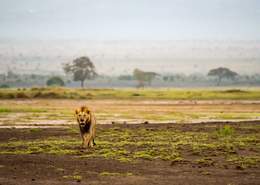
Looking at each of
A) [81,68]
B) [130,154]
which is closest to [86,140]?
[130,154]

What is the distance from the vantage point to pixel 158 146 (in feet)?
80.9

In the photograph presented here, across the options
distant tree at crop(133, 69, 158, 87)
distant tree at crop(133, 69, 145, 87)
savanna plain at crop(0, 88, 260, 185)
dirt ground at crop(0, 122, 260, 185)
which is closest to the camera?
dirt ground at crop(0, 122, 260, 185)

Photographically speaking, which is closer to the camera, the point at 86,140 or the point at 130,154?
the point at 130,154

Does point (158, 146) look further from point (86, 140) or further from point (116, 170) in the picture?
point (116, 170)

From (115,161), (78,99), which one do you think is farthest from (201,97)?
(115,161)

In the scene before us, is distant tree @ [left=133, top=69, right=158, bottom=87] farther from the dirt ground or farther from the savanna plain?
the dirt ground

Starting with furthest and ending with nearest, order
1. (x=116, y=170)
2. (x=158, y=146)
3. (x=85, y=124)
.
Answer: (x=158, y=146) < (x=85, y=124) < (x=116, y=170)

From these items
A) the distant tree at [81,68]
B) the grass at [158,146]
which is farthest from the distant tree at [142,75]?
the grass at [158,146]

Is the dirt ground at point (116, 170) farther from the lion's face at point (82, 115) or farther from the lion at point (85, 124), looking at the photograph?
the lion's face at point (82, 115)

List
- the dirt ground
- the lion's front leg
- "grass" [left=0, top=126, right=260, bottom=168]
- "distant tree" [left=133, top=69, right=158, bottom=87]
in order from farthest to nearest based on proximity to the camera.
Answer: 1. "distant tree" [left=133, top=69, right=158, bottom=87]
2. the lion's front leg
3. "grass" [left=0, top=126, right=260, bottom=168]
4. the dirt ground

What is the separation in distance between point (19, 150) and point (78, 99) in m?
48.5

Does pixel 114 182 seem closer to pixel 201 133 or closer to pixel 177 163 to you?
pixel 177 163

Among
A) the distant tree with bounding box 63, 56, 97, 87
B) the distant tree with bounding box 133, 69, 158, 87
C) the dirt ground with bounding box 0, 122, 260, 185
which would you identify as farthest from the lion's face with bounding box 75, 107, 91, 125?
the distant tree with bounding box 133, 69, 158, 87

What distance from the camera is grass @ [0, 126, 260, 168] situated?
2152cm
